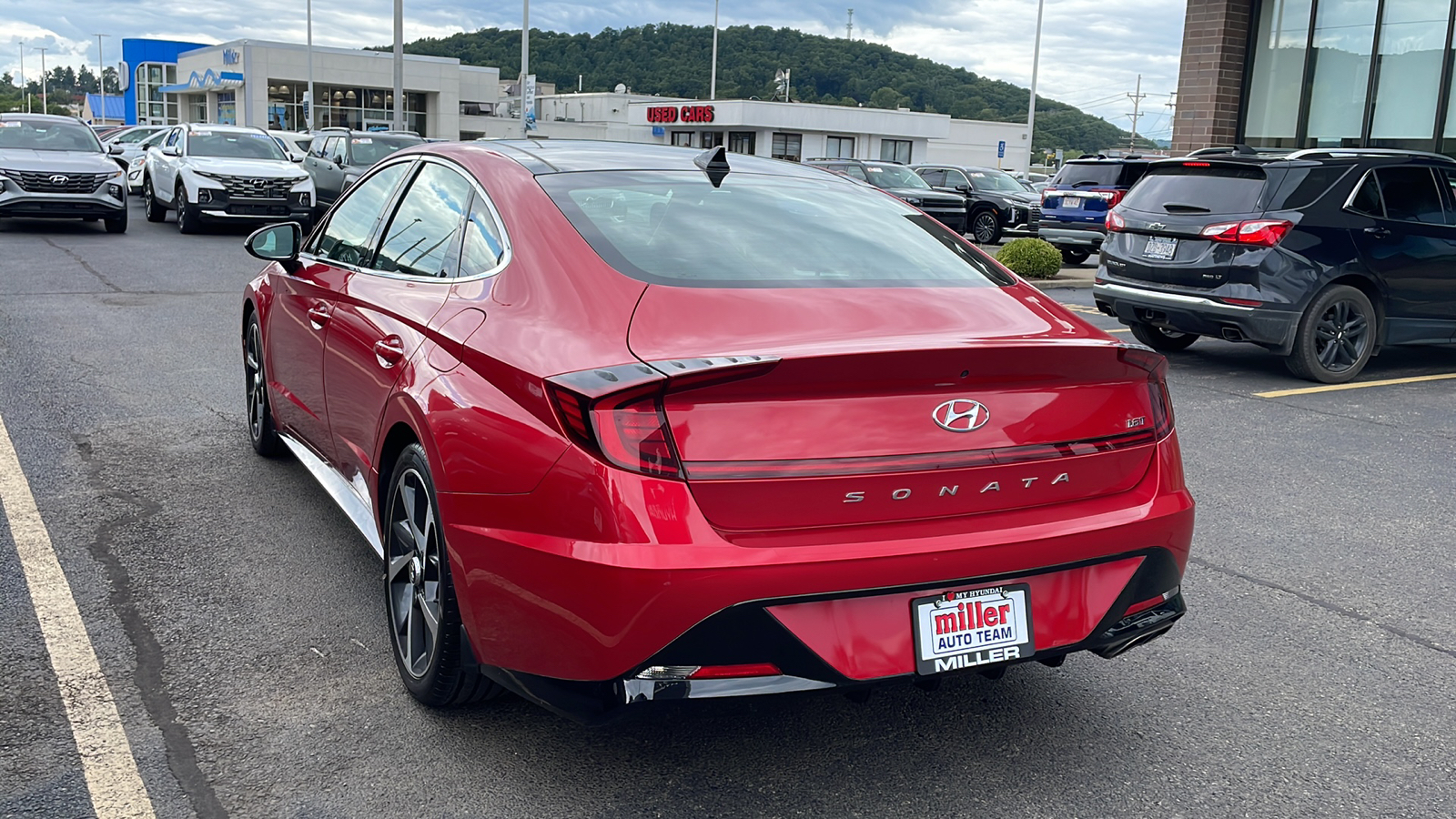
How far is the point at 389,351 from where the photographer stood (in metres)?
3.59

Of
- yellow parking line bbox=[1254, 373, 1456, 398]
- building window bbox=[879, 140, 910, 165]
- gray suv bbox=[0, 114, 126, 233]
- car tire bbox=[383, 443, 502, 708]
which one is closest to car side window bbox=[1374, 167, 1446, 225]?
yellow parking line bbox=[1254, 373, 1456, 398]

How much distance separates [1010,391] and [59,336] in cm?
845

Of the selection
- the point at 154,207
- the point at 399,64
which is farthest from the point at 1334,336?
the point at 399,64

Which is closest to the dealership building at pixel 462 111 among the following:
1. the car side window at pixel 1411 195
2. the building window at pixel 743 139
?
the building window at pixel 743 139

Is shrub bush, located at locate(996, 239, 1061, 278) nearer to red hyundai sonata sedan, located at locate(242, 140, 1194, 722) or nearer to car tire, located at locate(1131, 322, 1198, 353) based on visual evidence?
car tire, located at locate(1131, 322, 1198, 353)

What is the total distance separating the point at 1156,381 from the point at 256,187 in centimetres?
1730

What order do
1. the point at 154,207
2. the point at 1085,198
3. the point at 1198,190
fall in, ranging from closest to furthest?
the point at 1198,190
the point at 1085,198
the point at 154,207

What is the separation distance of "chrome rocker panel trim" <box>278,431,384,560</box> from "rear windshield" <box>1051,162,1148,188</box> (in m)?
15.8

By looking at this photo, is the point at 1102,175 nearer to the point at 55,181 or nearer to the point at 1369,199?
the point at 1369,199

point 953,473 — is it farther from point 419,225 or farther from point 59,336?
point 59,336

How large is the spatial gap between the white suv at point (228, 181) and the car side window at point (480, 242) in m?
14.9

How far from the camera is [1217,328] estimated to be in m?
9.02

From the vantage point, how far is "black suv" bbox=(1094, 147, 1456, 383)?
8.78 meters

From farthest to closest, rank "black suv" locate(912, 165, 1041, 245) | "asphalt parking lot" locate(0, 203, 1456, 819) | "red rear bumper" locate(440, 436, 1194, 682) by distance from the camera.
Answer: "black suv" locate(912, 165, 1041, 245), "asphalt parking lot" locate(0, 203, 1456, 819), "red rear bumper" locate(440, 436, 1194, 682)
